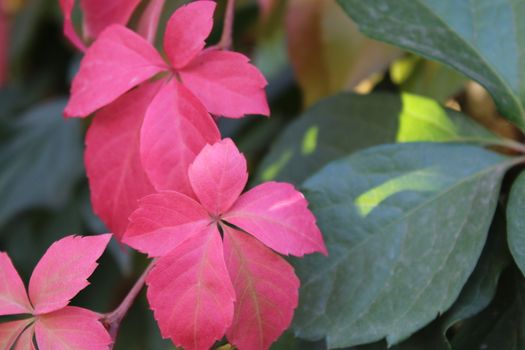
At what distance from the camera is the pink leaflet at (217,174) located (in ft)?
1.24

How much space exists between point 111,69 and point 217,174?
4.5 inches

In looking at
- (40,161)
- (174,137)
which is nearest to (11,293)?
(174,137)

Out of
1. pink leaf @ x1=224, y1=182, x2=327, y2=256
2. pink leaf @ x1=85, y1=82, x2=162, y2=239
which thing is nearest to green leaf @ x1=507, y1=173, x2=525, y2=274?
pink leaf @ x1=224, y1=182, x2=327, y2=256

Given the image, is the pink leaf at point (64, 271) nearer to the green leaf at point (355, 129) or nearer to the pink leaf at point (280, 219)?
the pink leaf at point (280, 219)

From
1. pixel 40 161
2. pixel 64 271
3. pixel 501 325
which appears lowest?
pixel 40 161

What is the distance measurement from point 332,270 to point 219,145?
0.41 ft

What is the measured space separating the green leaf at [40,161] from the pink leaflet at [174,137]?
489mm

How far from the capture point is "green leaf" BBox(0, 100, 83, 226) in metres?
0.90

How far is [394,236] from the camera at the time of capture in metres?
0.44

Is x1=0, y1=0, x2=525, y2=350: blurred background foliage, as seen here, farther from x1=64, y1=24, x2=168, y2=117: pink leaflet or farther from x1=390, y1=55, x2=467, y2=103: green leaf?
x1=64, y1=24, x2=168, y2=117: pink leaflet

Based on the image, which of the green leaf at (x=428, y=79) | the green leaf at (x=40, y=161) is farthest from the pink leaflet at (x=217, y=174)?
the green leaf at (x=40, y=161)

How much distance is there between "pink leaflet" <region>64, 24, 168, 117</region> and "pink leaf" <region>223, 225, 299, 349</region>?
0.13m

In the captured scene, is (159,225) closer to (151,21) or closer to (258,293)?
(258,293)

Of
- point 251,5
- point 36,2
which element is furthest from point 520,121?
point 36,2
